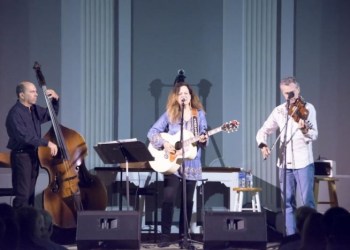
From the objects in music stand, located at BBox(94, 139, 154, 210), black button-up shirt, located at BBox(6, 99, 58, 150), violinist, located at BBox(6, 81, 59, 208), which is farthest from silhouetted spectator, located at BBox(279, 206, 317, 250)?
black button-up shirt, located at BBox(6, 99, 58, 150)

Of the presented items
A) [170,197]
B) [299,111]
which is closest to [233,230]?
[170,197]

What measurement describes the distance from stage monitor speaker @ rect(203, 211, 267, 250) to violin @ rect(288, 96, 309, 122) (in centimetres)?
119

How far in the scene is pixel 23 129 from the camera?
6.61 meters

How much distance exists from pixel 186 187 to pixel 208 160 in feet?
4.89

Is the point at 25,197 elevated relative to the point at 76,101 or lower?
lower

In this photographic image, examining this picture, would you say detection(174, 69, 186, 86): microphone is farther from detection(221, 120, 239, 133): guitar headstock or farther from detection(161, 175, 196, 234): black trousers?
detection(161, 175, 196, 234): black trousers

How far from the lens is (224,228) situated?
5.71 meters

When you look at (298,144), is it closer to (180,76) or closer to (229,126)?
(229,126)

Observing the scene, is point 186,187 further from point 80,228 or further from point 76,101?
point 76,101

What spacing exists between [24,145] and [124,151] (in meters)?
1.07

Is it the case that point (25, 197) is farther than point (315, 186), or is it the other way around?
point (315, 186)

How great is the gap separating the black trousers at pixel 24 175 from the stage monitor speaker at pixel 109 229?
3.27 feet

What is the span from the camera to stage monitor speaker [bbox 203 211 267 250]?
18.6ft

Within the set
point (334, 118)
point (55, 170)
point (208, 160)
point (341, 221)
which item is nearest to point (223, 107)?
point (208, 160)
